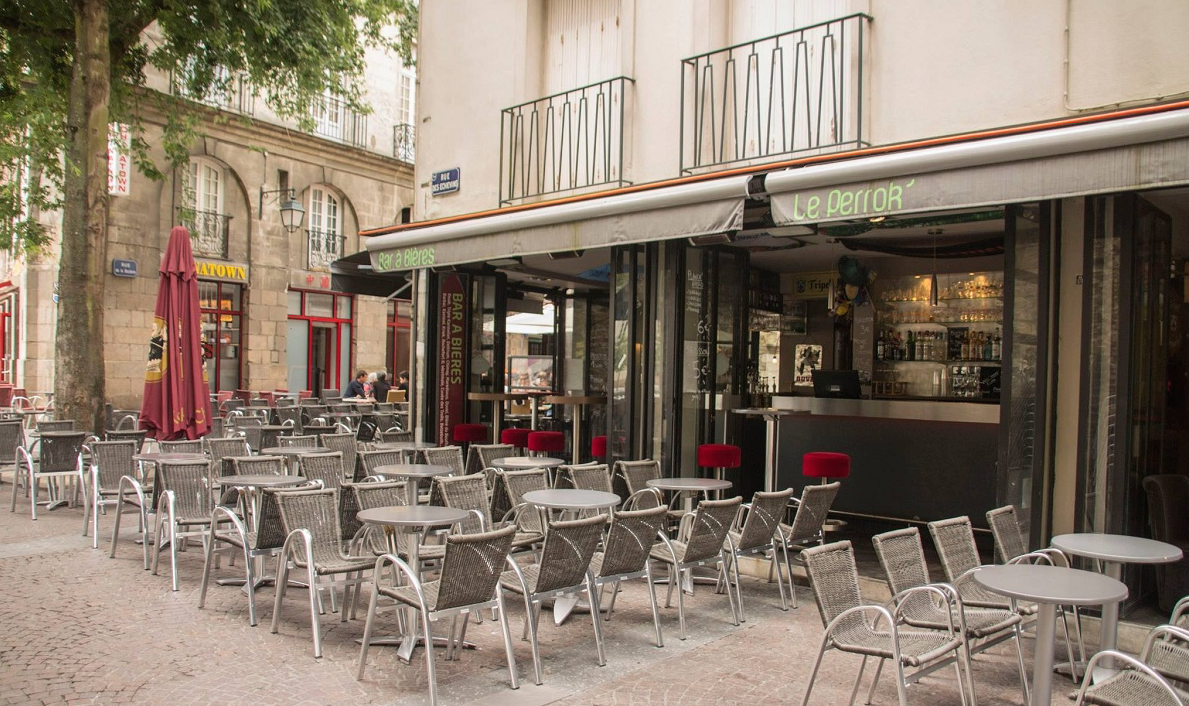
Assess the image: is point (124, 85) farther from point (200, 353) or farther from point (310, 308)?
point (310, 308)

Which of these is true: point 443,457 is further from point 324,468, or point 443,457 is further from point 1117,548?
point 1117,548

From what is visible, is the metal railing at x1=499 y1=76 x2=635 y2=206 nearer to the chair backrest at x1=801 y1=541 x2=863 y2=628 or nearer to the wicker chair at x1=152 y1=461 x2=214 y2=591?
the wicker chair at x1=152 y1=461 x2=214 y2=591

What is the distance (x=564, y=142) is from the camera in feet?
32.5

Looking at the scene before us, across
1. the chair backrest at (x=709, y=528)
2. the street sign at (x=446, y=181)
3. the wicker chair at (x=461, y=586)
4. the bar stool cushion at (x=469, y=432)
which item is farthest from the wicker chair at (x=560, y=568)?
the street sign at (x=446, y=181)

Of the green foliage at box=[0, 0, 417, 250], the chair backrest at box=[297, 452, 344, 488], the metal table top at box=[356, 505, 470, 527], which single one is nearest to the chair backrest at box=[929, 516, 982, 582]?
the metal table top at box=[356, 505, 470, 527]

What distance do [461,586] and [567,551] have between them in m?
0.67

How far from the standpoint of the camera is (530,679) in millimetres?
4898

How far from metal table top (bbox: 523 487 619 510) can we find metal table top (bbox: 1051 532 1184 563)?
274 centimetres

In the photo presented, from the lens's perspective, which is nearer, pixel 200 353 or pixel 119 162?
pixel 200 353

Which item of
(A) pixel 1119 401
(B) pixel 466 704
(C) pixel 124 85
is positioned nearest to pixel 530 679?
(B) pixel 466 704

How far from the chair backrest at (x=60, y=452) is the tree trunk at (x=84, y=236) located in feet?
5.39

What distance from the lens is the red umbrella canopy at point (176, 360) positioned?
9.34 metres

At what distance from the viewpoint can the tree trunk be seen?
10.7 m

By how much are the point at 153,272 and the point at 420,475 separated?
54.9ft
